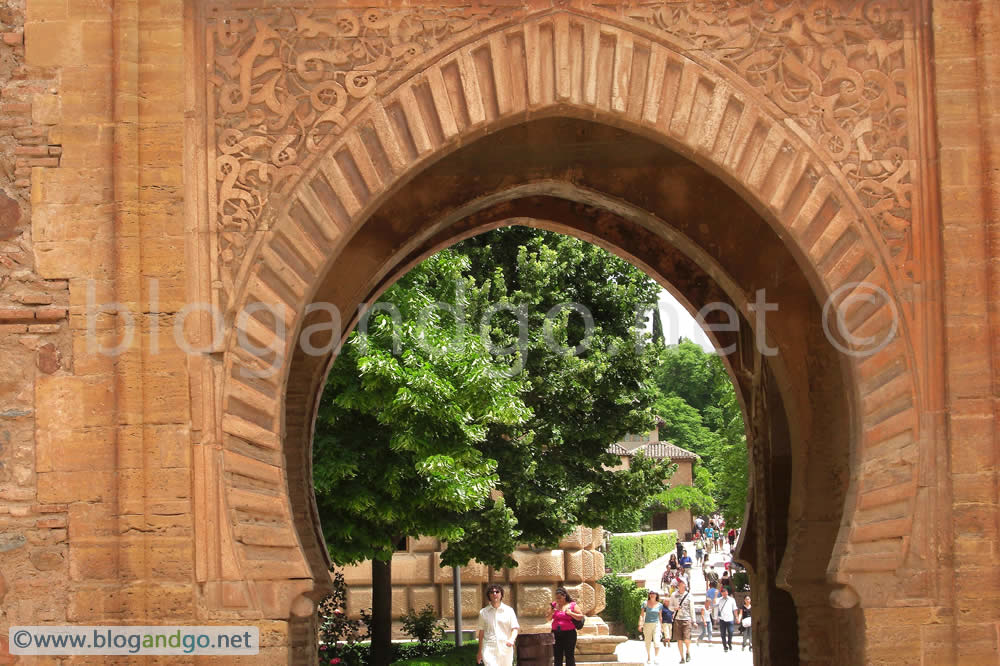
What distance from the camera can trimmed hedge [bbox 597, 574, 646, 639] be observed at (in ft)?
74.3

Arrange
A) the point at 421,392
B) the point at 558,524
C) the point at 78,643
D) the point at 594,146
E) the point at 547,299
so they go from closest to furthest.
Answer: the point at 78,643, the point at 594,146, the point at 421,392, the point at 558,524, the point at 547,299

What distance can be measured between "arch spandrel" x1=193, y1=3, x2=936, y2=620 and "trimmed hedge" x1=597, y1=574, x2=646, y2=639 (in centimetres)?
1705

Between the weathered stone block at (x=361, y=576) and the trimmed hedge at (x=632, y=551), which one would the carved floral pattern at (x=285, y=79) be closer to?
the weathered stone block at (x=361, y=576)

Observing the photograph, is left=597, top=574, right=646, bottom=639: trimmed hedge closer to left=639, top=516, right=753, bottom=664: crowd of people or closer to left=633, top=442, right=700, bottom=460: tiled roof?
left=639, top=516, right=753, bottom=664: crowd of people

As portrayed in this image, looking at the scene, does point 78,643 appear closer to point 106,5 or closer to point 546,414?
point 106,5

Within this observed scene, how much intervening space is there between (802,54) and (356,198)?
2.23 meters

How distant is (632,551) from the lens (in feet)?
111

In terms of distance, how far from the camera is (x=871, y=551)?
235 inches

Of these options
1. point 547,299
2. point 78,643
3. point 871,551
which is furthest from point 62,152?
point 547,299

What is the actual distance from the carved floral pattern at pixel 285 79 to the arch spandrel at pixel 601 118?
0.14 ft

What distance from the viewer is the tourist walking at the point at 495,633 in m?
10.4

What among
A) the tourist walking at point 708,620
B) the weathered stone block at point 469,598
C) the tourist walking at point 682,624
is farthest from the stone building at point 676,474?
the tourist walking at point 682,624

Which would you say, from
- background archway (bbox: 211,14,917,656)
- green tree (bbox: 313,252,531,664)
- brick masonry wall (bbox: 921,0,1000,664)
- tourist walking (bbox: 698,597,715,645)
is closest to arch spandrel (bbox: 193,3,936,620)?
background archway (bbox: 211,14,917,656)

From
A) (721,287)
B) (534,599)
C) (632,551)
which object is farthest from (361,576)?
(632,551)
